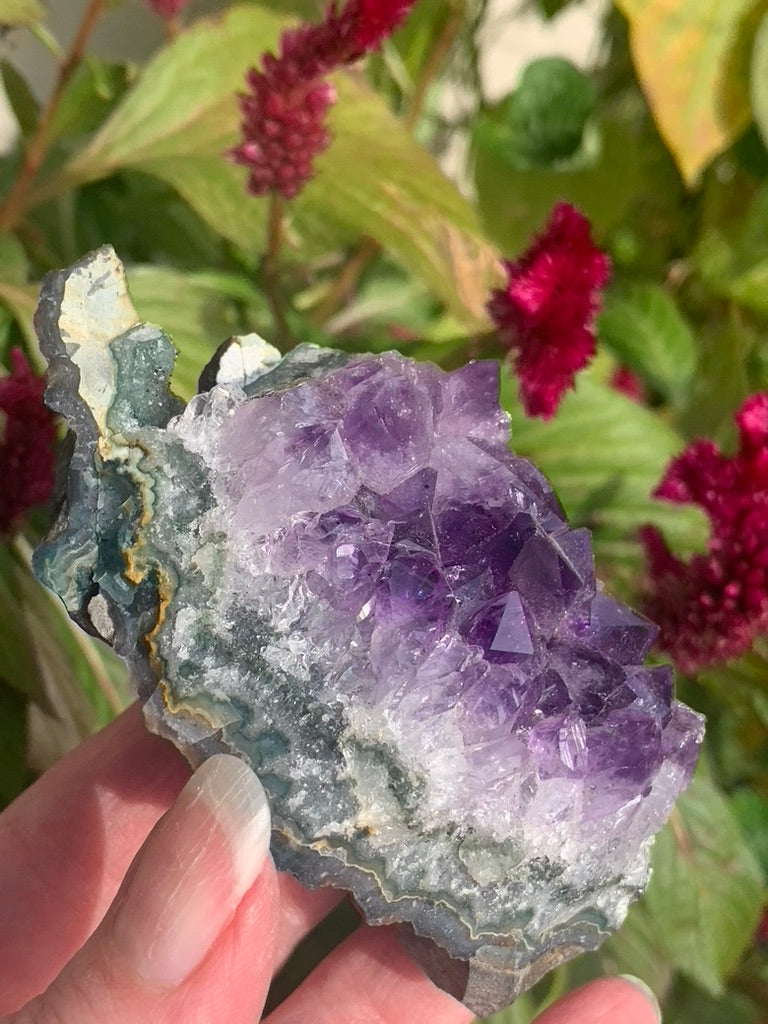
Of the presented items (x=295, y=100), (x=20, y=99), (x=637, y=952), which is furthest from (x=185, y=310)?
(x=637, y=952)

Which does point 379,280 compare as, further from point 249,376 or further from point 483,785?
point 483,785

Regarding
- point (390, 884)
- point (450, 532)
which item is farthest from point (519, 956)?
point (450, 532)

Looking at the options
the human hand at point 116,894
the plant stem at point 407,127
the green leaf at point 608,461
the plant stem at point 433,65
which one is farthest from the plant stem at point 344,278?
the human hand at point 116,894

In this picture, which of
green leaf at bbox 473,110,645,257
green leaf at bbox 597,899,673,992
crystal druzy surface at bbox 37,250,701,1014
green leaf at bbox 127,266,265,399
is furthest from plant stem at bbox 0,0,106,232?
green leaf at bbox 597,899,673,992

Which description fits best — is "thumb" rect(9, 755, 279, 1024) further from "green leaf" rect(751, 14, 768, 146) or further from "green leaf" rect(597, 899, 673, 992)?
"green leaf" rect(751, 14, 768, 146)

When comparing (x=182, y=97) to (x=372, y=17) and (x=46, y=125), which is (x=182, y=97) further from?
(x=372, y=17)

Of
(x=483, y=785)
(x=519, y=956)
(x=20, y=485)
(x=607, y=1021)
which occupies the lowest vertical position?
(x=607, y=1021)
